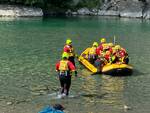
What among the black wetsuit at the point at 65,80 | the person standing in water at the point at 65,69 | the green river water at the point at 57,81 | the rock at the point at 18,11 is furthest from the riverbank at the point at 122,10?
the person standing in water at the point at 65,69

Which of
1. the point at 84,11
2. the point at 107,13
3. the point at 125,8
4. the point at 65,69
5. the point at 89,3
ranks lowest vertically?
the point at 107,13

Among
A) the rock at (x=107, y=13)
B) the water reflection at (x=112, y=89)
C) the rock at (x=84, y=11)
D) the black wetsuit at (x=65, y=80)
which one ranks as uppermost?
the black wetsuit at (x=65, y=80)

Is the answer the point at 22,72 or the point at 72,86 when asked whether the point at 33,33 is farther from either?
the point at 72,86

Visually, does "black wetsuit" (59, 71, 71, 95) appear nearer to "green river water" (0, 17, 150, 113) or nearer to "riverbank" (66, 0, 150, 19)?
"green river water" (0, 17, 150, 113)

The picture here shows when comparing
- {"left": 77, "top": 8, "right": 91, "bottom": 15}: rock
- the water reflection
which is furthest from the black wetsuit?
{"left": 77, "top": 8, "right": 91, "bottom": 15}: rock

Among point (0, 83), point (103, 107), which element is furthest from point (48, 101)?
point (0, 83)

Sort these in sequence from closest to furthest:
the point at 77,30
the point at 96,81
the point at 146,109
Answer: the point at 146,109 < the point at 96,81 < the point at 77,30

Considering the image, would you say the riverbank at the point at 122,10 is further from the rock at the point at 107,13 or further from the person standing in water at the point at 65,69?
the person standing in water at the point at 65,69

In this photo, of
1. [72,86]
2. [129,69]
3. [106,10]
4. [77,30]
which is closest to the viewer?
[72,86]

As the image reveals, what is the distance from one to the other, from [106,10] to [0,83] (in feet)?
240

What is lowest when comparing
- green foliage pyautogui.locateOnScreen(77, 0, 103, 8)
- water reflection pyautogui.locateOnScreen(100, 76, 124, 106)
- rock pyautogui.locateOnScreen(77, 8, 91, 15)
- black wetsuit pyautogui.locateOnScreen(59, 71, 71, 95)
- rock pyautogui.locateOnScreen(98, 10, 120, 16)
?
rock pyautogui.locateOnScreen(98, 10, 120, 16)

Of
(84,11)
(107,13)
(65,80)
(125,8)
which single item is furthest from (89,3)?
(65,80)

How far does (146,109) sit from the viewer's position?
73.8 feet

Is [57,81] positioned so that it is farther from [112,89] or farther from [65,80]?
[65,80]
